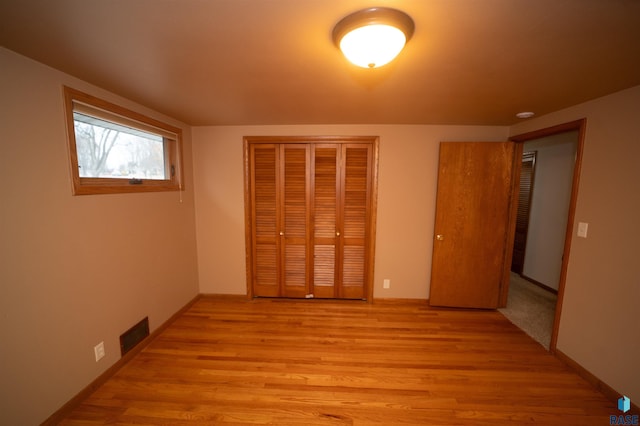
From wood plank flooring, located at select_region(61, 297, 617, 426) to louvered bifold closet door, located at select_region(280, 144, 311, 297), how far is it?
525 mm

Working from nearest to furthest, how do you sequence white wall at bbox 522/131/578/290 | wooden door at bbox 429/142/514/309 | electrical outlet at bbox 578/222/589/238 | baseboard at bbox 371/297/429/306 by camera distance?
1. electrical outlet at bbox 578/222/589/238
2. wooden door at bbox 429/142/514/309
3. baseboard at bbox 371/297/429/306
4. white wall at bbox 522/131/578/290

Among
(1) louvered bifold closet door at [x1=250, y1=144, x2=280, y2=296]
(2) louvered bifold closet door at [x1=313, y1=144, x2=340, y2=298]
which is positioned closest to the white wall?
(2) louvered bifold closet door at [x1=313, y1=144, x2=340, y2=298]

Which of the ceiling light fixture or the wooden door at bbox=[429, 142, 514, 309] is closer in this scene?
the ceiling light fixture

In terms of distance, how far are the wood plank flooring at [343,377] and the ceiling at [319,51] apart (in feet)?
7.32

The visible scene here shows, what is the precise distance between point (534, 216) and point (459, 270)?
7.14 feet

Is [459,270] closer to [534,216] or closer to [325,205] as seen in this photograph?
[325,205]

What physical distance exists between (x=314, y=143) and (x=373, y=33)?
1805mm

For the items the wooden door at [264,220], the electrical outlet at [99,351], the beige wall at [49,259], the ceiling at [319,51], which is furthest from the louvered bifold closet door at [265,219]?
the electrical outlet at [99,351]

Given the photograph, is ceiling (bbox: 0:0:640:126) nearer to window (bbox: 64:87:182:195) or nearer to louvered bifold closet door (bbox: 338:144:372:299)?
window (bbox: 64:87:182:195)

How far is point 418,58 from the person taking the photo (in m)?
1.27

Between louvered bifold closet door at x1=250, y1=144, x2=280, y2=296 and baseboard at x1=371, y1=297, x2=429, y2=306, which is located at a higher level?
louvered bifold closet door at x1=250, y1=144, x2=280, y2=296

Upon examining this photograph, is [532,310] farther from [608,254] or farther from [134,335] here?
[134,335]

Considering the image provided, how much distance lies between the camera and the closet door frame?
271 centimetres

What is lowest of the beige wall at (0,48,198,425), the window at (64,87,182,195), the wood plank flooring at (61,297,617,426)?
the wood plank flooring at (61,297,617,426)
